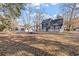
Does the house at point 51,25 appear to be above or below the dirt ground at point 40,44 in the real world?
above

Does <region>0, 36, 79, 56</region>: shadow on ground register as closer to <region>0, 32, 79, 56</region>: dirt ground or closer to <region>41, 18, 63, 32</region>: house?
<region>0, 32, 79, 56</region>: dirt ground

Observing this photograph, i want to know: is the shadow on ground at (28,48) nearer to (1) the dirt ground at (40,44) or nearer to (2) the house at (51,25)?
(1) the dirt ground at (40,44)

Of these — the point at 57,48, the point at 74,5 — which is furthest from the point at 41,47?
the point at 74,5

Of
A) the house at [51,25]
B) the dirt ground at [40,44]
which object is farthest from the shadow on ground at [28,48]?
the house at [51,25]

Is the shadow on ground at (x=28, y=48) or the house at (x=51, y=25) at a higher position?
the house at (x=51, y=25)

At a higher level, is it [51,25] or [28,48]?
[51,25]

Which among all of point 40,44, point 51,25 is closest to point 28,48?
point 40,44

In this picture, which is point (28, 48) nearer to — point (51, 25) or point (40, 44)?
point (40, 44)

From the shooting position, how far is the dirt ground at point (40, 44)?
3.65ft

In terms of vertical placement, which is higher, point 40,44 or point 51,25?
point 51,25

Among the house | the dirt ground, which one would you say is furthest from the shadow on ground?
the house

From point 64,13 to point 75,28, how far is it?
0.17 m

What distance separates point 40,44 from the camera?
1121 mm

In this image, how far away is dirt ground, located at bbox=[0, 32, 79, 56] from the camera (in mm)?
1112
